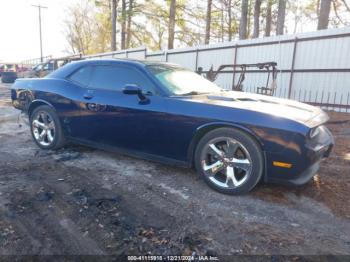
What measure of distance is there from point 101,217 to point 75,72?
2.70 m

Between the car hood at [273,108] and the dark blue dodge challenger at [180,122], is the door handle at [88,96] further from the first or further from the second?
the car hood at [273,108]

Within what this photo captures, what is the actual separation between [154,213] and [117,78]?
210cm

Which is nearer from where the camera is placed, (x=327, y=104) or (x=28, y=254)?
(x=28, y=254)

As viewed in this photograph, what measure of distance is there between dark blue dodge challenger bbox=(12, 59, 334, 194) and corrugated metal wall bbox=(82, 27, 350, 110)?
19.0ft

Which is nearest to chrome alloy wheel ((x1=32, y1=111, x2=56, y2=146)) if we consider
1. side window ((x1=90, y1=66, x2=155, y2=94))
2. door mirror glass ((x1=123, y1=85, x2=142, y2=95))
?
side window ((x1=90, y1=66, x2=155, y2=94))

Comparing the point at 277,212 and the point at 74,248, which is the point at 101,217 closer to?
the point at 74,248

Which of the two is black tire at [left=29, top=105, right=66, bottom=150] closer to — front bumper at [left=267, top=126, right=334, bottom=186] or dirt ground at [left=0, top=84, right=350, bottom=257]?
dirt ground at [left=0, top=84, right=350, bottom=257]

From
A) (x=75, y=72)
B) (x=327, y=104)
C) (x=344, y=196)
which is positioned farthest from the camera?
(x=327, y=104)

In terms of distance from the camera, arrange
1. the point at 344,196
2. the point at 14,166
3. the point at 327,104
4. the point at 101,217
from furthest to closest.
→ the point at 327,104
the point at 14,166
the point at 344,196
the point at 101,217

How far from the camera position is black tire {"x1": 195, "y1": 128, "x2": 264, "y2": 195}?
9.45ft

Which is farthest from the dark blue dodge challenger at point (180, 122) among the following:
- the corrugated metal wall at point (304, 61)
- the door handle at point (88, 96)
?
the corrugated metal wall at point (304, 61)

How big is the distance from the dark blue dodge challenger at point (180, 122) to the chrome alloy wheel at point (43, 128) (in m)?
0.02

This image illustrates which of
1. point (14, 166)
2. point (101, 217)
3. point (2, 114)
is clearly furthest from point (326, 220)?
point (2, 114)

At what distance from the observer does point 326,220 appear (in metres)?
2.60
